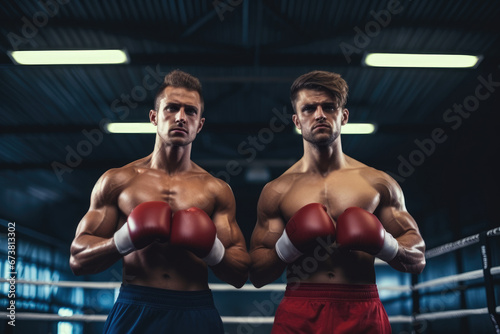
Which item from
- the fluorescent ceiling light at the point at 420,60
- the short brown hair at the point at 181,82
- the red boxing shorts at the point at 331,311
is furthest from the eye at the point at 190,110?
the fluorescent ceiling light at the point at 420,60

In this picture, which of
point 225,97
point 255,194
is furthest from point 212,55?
point 255,194

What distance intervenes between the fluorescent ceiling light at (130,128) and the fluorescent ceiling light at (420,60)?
3.30 metres

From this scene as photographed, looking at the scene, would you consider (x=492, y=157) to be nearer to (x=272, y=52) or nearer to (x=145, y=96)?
(x=272, y=52)

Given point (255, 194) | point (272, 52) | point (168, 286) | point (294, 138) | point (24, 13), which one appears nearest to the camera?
point (168, 286)

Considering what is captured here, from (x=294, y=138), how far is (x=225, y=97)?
6.55 feet

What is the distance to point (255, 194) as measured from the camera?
11.1 metres

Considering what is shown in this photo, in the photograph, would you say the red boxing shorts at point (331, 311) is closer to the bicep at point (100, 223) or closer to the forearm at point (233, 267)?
the forearm at point (233, 267)

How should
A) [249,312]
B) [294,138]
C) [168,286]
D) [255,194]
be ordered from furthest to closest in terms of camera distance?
[255,194]
[249,312]
[294,138]
[168,286]

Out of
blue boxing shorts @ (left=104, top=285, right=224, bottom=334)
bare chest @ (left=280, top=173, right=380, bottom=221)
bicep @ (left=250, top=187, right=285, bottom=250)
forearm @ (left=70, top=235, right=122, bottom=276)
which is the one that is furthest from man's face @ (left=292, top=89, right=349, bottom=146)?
forearm @ (left=70, top=235, right=122, bottom=276)

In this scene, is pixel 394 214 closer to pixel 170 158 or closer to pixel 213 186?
pixel 213 186

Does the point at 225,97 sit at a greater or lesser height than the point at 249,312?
greater

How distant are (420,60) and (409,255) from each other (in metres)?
3.39

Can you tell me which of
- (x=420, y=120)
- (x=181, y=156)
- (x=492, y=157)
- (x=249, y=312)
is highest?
(x=420, y=120)

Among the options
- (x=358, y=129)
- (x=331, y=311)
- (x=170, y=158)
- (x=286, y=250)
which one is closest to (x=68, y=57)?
(x=170, y=158)
